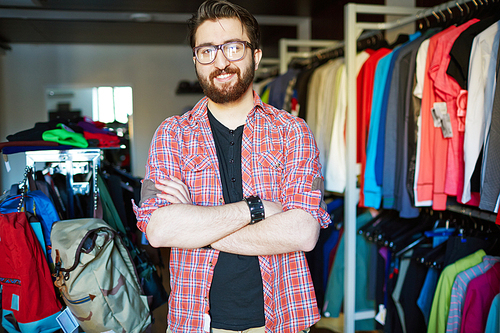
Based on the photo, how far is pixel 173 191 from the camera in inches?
49.7

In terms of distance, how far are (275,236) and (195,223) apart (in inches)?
9.6

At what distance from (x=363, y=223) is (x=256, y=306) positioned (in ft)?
5.31

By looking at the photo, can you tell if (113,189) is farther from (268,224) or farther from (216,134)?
(268,224)

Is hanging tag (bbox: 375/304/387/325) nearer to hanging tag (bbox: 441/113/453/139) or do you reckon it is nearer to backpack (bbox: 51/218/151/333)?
hanging tag (bbox: 441/113/453/139)

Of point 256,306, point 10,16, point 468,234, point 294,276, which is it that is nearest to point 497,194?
point 468,234

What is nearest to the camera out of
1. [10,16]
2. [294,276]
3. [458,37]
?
[294,276]

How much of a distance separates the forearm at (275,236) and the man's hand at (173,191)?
174 millimetres

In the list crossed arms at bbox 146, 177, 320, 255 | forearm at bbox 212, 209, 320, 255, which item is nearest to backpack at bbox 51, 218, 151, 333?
crossed arms at bbox 146, 177, 320, 255

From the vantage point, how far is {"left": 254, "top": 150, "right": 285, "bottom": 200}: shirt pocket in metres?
1.34

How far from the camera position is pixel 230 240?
125cm

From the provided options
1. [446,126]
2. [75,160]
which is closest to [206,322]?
[75,160]

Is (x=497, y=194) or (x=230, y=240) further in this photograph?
(x=497, y=194)

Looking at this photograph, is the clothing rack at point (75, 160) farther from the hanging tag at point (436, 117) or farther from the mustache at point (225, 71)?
the hanging tag at point (436, 117)

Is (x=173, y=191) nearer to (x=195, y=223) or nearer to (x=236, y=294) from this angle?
(x=195, y=223)
